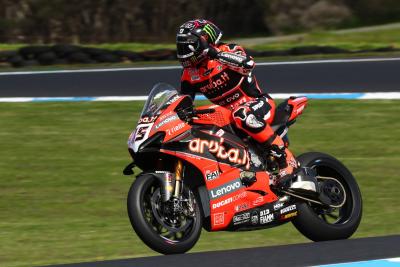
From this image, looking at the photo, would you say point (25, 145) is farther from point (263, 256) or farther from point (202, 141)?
point (263, 256)

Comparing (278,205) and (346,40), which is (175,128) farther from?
(346,40)

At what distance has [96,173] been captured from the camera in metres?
11.1

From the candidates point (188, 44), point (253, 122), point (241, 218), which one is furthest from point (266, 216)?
point (188, 44)

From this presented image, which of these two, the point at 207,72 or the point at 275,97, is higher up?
the point at 207,72

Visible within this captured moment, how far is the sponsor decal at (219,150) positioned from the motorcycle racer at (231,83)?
19 centimetres

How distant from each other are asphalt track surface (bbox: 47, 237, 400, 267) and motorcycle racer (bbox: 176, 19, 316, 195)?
0.99 metres

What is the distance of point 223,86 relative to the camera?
7742 millimetres

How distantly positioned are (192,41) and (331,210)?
1.78 meters

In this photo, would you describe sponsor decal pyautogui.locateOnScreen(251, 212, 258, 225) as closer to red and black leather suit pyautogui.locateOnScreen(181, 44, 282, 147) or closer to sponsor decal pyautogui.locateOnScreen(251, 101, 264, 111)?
red and black leather suit pyautogui.locateOnScreen(181, 44, 282, 147)

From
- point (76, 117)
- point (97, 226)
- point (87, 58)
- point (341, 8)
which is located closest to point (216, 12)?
point (341, 8)

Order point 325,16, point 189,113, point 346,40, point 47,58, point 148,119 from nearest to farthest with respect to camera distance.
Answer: point 148,119
point 189,113
point 47,58
point 346,40
point 325,16

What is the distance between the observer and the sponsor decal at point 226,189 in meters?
7.33

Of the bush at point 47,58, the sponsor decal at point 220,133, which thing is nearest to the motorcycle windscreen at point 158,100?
the sponsor decal at point 220,133

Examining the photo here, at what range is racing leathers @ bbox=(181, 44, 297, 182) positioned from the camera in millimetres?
7508
